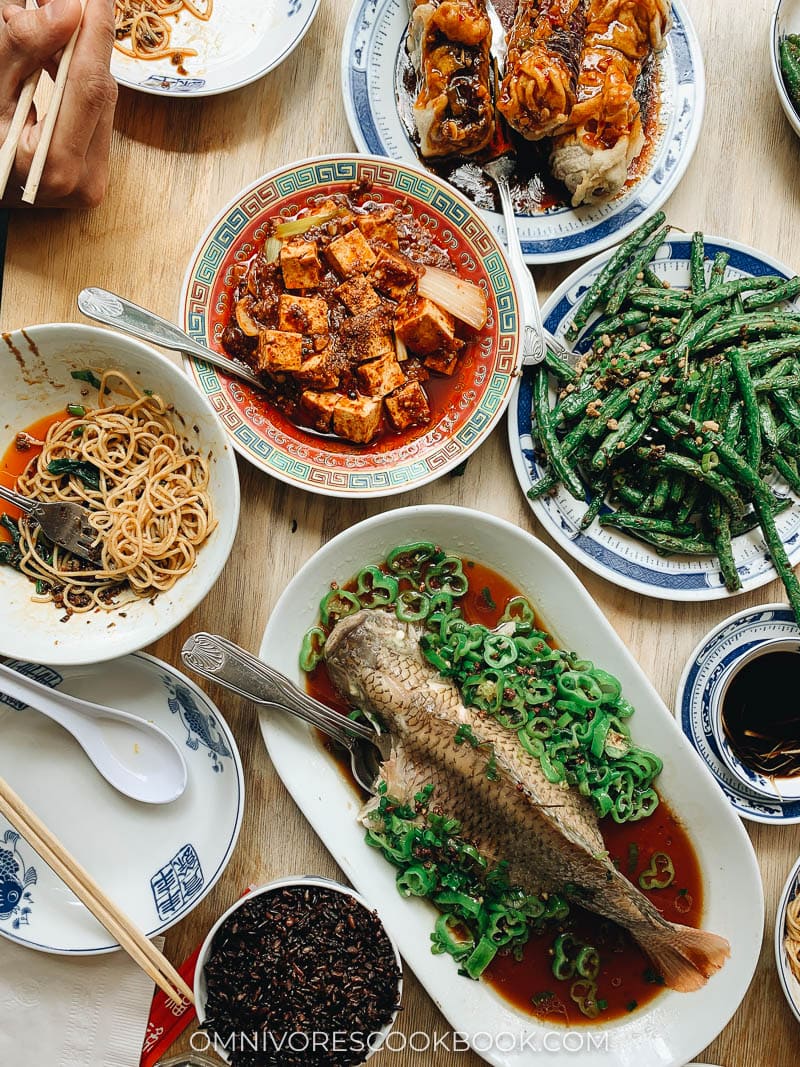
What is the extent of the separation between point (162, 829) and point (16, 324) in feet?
6.31

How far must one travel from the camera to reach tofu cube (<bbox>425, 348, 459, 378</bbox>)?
306 centimetres

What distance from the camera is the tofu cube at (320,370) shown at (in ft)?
9.73

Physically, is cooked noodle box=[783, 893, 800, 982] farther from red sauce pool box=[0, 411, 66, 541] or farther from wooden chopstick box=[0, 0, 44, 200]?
wooden chopstick box=[0, 0, 44, 200]

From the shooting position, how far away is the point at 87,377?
2.88 m

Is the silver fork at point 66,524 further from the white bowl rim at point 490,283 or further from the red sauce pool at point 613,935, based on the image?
the red sauce pool at point 613,935

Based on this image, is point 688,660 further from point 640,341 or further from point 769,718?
point 640,341

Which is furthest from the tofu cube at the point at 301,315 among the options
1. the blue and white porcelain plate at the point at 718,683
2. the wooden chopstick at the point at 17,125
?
the blue and white porcelain plate at the point at 718,683

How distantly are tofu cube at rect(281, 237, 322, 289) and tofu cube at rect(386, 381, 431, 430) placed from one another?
1.67 ft

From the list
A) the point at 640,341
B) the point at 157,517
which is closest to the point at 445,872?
the point at 157,517

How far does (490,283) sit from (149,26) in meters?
1.59

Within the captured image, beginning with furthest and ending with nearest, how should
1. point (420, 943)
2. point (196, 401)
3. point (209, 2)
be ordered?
point (209, 2)
point (420, 943)
point (196, 401)

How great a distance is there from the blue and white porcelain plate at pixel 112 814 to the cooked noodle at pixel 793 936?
6.70ft

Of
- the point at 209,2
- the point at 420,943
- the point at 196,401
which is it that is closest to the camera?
the point at 196,401

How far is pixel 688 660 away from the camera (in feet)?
9.98
